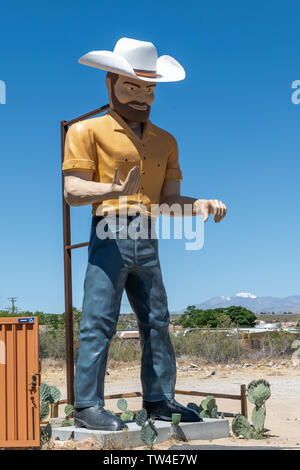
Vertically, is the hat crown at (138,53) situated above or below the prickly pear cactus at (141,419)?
above

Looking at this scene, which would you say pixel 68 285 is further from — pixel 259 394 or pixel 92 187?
pixel 259 394

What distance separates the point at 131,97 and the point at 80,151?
681 millimetres

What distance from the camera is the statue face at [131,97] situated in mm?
5641

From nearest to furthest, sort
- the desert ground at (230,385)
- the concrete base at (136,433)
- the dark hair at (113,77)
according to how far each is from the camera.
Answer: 1. the concrete base at (136,433)
2. the dark hair at (113,77)
3. the desert ground at (230,385)

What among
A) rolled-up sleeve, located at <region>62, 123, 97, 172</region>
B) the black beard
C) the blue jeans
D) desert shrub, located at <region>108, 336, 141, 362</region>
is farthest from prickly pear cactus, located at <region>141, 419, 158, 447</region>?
desert shrub, located at <region>108, 336, 141, 362</region>

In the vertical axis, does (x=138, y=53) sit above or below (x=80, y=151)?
above

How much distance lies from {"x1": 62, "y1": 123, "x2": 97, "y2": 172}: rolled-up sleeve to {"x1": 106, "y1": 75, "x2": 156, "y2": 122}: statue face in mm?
403

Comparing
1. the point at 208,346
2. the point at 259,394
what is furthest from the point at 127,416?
the point at 208,346

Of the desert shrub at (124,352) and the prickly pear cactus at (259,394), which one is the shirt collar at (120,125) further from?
the desert shrub at (124,352)

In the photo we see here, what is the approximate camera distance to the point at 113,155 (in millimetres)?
5531

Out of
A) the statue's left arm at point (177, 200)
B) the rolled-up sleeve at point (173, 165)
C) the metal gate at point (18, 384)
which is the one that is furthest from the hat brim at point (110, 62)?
the metal gate at point (18, 384)

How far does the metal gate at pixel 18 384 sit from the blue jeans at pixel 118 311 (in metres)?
0.44
